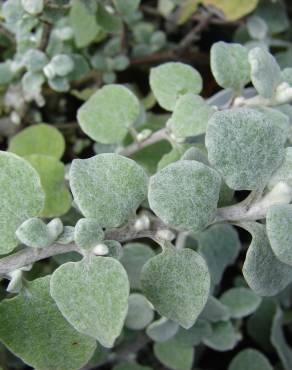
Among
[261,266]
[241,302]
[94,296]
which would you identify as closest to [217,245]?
[241,302]

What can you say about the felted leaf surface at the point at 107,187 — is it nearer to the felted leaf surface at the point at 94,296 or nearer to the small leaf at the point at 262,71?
the felted leaf surface at the point at 94,296

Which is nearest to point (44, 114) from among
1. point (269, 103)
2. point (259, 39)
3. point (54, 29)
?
point (54, 29)

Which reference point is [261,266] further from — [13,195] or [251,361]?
[251,361]

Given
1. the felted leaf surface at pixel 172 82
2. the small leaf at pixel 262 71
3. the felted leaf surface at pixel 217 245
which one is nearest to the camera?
the small leaf at pixel 262 71

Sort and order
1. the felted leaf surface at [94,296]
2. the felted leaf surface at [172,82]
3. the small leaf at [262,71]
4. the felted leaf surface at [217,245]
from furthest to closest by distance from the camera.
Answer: the felted leaf surface at [217,245] < the felted leaf surface at [172,82] < the small leaf at [262,71] < the felted leaf surface at [94,296]

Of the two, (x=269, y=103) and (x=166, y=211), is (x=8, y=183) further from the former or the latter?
(x=269, y=103)

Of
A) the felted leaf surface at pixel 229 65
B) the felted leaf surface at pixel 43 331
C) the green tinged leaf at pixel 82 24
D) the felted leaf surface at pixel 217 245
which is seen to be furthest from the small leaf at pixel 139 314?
the green tinged leaf at pixel 82 24

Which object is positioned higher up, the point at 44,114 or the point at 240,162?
the point at 240,162
